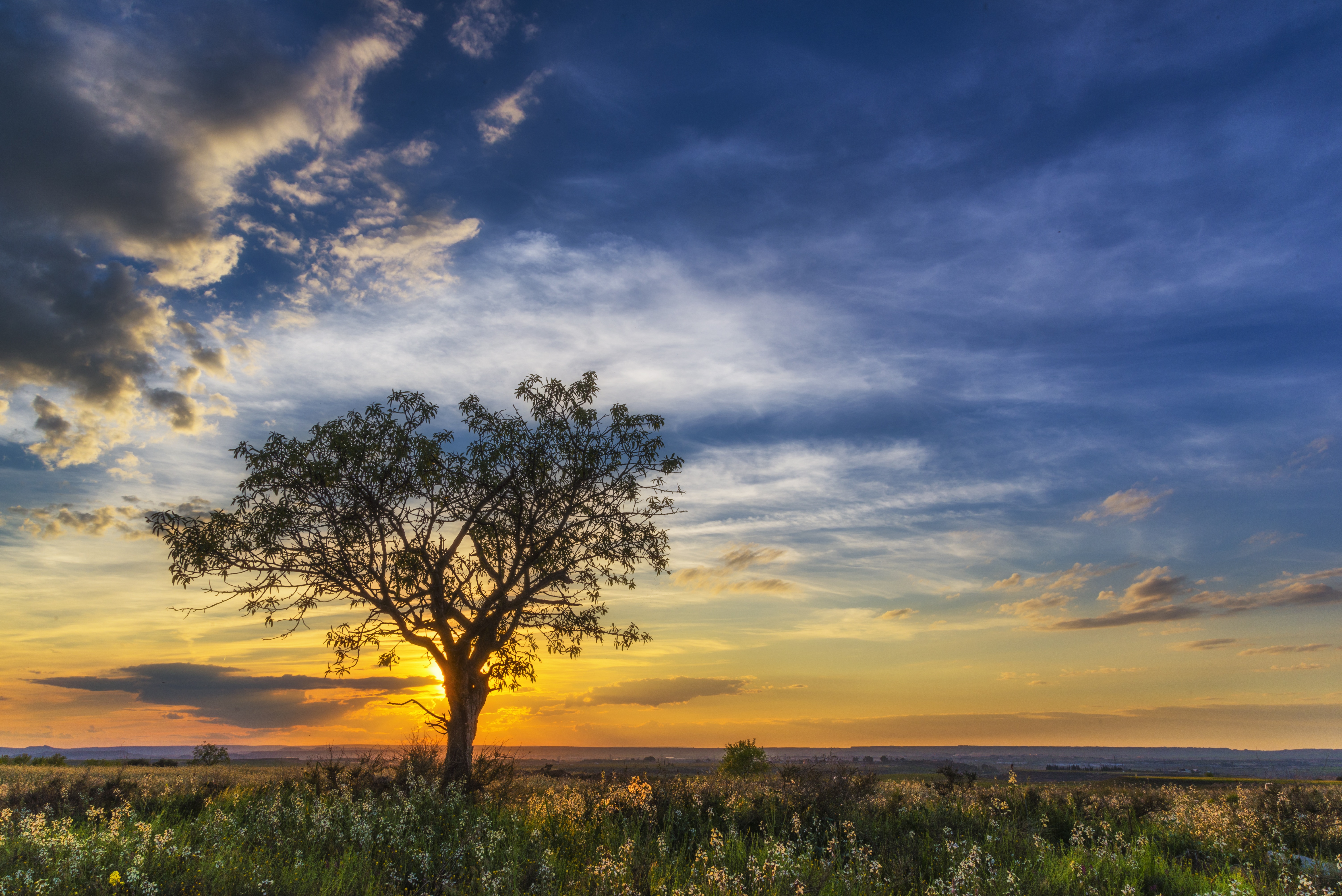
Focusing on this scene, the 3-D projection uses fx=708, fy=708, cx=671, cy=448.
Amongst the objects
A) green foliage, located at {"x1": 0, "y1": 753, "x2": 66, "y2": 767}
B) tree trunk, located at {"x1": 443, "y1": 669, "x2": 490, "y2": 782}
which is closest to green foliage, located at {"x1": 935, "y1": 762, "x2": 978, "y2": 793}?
Answer: tree trunk, located at {"x1": 443, "y1": 669, "x2": 490, "y2": 782}

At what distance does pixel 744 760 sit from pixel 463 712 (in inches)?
1043

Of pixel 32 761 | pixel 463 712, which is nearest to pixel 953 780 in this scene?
pixel 463 712

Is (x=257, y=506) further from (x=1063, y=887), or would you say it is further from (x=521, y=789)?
(x=1063, y=887)

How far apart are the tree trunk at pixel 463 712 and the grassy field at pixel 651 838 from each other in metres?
2.81

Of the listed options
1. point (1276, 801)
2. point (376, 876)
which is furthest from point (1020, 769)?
point (376, 876)

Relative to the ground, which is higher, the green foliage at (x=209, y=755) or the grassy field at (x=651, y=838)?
the grassy field at (x=651, y=838)

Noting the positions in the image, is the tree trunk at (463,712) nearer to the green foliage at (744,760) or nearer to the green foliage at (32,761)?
the green foliage at (744,760)

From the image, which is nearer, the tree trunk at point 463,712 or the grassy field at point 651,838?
the grassy field at point 651,838

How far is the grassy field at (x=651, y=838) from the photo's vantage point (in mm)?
7047

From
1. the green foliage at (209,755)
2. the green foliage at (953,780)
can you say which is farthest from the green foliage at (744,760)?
the green foliage at (209,755)

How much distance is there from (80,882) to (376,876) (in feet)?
8.88

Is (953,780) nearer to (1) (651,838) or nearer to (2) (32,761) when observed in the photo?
(1) (651,838)

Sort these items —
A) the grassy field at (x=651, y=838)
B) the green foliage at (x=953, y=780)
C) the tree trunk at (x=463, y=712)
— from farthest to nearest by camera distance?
the tree trunk at (x=463, y=712) < the green foliage at (x=953, y=780) < the grassy field at (x=651, y=838)

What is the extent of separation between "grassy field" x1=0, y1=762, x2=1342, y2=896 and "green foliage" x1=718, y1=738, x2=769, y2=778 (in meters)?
26.1
